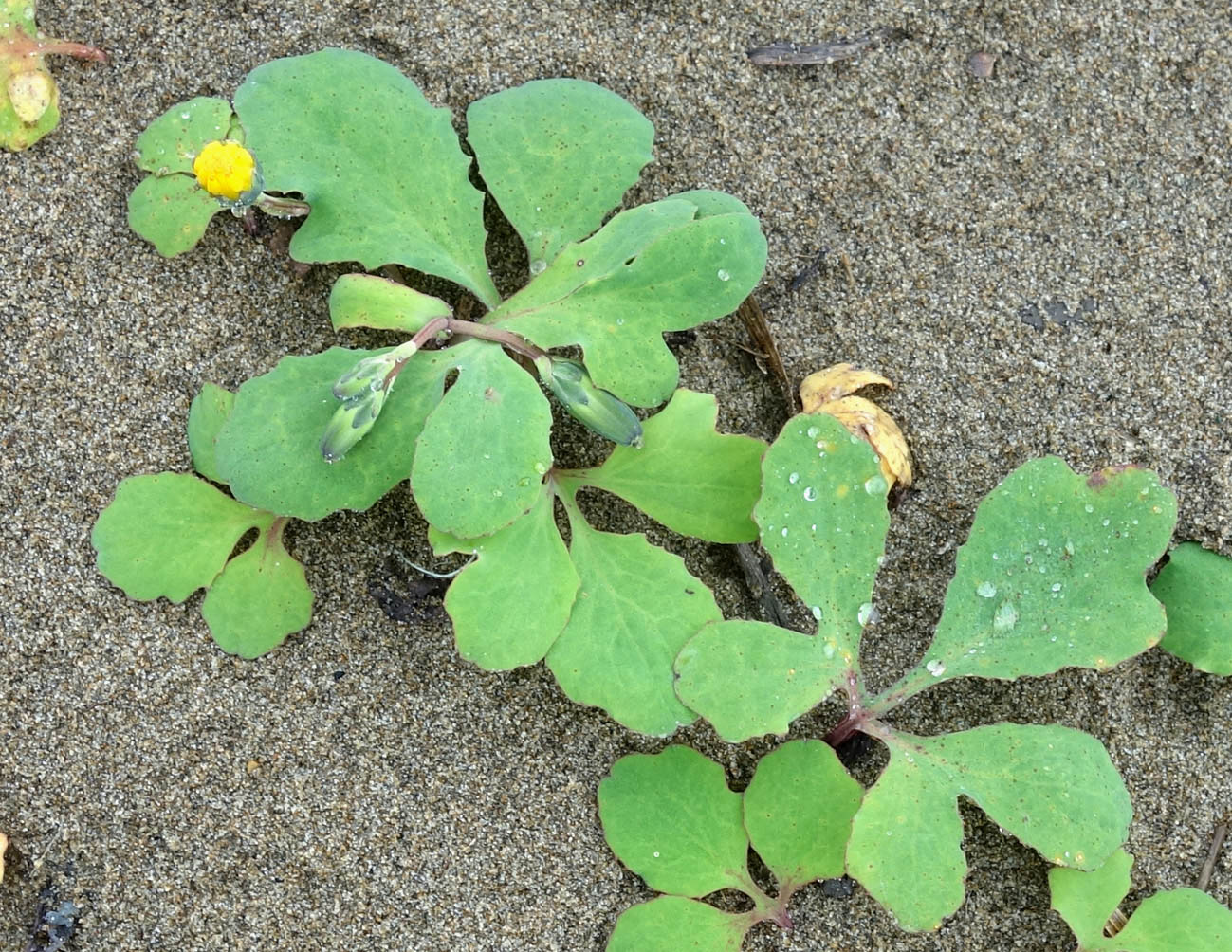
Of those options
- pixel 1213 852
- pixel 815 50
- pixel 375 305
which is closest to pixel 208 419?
pixel 375 305

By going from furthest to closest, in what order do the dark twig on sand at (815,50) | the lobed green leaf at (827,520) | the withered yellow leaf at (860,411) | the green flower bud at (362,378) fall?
the dark twig on sand at (815,50)
the withered yellow leaf at (860,411)
the lobed green leaf at (827,520)
the green flower bud at (362,378)

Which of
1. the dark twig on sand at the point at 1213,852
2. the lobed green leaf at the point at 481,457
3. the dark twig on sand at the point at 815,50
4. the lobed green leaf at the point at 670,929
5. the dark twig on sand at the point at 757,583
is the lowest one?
the lobed green leaf at the point at 670,929

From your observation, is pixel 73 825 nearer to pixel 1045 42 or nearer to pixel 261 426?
pixel 261 426

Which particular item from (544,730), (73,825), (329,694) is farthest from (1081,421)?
(73,825)

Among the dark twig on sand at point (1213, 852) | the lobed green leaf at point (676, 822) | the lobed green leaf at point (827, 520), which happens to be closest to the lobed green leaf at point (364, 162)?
the lobed green leaf at point (827, 520)

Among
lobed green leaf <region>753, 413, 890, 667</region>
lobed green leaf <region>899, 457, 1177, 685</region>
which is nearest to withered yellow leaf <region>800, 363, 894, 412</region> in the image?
lobed green leaf <region>753, 413, 890, 667</region>

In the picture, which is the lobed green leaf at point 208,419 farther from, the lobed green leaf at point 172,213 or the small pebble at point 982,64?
the small pebble at point 982,64
